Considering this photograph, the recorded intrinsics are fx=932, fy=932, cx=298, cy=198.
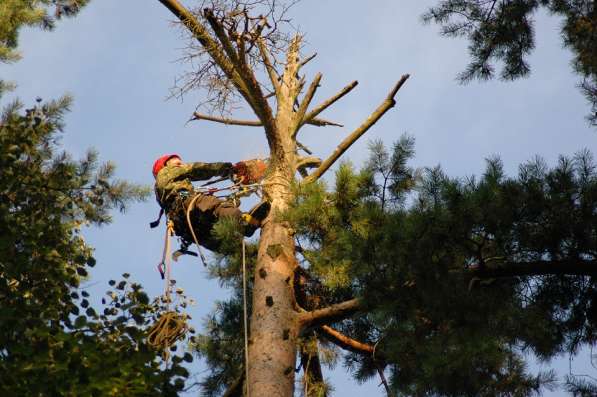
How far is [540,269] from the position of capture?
5129mm

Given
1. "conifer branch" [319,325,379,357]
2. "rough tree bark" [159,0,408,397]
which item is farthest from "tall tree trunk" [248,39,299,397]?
"conifer branch" [319,325,379,357]

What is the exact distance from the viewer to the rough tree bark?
550 cm

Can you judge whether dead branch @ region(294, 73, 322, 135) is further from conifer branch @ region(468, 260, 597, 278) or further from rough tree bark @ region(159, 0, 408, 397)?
conifer branch @ region(468, 260, 597, 278)

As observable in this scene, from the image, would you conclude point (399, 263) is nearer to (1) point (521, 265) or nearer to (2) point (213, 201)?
(1) point (521, 265)

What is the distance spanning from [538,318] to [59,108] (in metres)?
3.21

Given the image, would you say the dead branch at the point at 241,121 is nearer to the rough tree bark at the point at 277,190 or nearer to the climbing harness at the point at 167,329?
the rough tree bark at the point at 277,190

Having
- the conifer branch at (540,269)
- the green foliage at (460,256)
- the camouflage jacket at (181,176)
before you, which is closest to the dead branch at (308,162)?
the camouflage jacket at (181,176)

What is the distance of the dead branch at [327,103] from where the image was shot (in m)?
8.14

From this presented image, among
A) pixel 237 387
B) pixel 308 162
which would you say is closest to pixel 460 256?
pixel 237 387

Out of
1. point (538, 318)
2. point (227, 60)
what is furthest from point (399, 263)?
point (227, 60)

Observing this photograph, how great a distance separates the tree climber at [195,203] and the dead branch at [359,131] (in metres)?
0.62

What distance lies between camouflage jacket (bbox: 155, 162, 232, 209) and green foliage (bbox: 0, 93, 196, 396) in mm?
1164

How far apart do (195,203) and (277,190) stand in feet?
2.31

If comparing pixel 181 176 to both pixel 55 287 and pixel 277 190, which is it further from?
pixel 55 287
